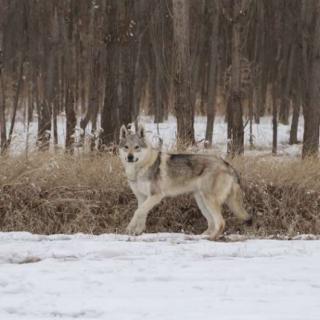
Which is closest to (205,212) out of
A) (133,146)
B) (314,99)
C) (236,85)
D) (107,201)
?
(133,146)

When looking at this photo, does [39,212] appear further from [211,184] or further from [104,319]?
[104,319]

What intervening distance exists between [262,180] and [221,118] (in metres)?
22.5

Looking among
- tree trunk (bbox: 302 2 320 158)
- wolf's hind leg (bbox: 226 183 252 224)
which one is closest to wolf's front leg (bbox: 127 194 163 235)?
wolf's hind leg (bbox: 226 183 252 224)

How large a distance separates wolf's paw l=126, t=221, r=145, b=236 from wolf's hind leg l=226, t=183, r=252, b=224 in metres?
1.29

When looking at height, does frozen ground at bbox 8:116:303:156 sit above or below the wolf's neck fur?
above

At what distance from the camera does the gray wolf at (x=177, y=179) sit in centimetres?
862

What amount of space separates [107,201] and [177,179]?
1.51m

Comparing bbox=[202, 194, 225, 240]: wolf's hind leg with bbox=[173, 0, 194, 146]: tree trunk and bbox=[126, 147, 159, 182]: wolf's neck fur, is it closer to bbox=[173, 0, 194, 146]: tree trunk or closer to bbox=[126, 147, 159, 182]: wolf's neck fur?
bbox=[126, 147, 159, 182]: wolf's neck fur

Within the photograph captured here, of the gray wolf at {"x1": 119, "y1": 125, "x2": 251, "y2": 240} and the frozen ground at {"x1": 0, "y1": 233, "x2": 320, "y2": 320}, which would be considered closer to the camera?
the frozen ground at {"x1": 0, "y1": 233, "x2": 320, "y2": 320}

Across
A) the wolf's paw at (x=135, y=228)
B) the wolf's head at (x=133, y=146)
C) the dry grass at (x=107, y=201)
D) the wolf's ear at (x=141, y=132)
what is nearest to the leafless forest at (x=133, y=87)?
the dry grass at (x=107, y=201)

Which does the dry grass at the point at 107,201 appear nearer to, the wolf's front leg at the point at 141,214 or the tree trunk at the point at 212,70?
the wolf's front leg at the point at 141,214

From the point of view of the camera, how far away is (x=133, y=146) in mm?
8656

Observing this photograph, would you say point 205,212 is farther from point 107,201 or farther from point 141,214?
point 107,201

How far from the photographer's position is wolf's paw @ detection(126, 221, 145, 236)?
8.54 meters
